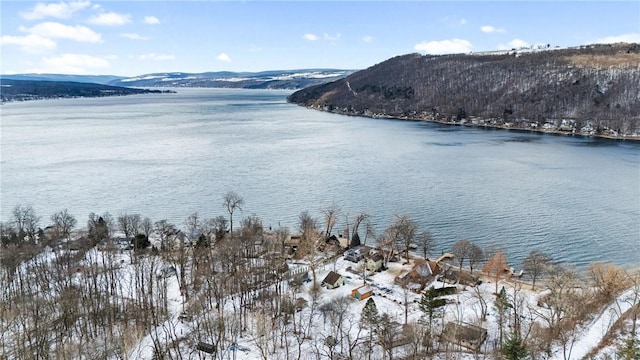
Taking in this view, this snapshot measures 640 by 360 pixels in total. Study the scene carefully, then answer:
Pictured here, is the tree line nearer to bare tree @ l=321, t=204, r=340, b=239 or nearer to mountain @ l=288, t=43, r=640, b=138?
bare tree @ l=321, t=204, r=340, b=239

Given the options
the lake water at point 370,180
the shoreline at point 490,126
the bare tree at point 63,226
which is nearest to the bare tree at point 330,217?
the lake water at point 370,180

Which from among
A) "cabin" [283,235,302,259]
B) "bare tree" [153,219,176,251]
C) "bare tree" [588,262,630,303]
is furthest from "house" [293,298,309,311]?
"bare tree" [588,262,630,303]

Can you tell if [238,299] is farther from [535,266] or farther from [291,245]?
[535,266]

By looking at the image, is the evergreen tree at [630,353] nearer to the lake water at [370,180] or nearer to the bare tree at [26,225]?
the lake water at [370,180]

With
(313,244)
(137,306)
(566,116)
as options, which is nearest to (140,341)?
(137,306)

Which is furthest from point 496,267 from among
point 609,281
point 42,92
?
point 42,92

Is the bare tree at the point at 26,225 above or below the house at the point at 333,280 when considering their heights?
above

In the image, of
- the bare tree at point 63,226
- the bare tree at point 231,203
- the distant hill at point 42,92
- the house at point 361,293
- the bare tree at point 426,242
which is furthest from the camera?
the distant hill at point 42,92
